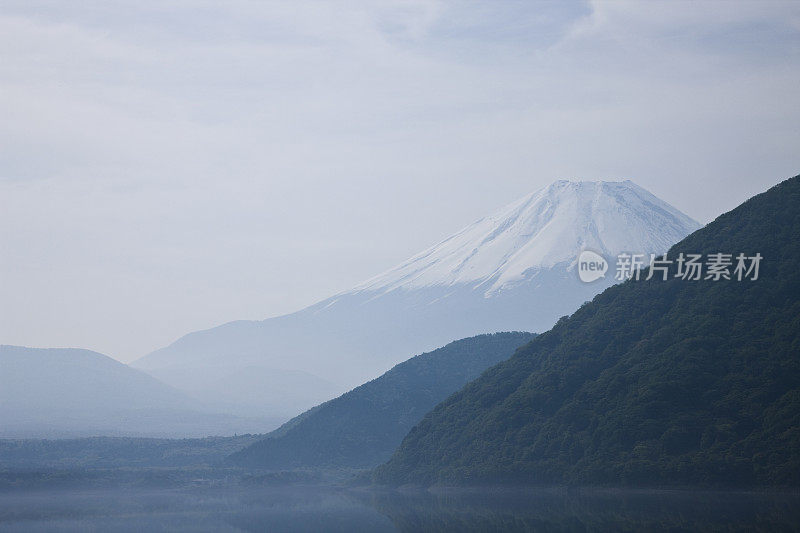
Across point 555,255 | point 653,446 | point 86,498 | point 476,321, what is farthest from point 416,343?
point 653,446

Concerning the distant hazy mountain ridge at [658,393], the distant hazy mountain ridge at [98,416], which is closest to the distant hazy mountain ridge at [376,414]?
the distant hazy mountain ridge at [658,393]

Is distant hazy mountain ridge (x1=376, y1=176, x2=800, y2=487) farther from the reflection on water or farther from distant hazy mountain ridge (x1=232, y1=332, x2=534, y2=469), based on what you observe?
distant hazy mountain ridge (x1=232, y1=332, x2=534, y2=469)

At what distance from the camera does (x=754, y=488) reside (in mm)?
44094

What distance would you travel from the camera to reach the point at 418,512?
45250 millimetres

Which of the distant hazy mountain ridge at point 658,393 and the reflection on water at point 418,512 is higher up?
the distant hazy mountain ridge at point 658,393

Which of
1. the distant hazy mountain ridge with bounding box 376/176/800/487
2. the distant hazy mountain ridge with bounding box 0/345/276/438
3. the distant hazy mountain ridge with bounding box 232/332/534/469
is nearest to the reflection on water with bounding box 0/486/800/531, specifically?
the distant hazy mountain ridge with bounding box 376/176/800/487

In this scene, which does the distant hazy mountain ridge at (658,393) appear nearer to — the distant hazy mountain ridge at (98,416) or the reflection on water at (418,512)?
the reflection on water at (418,512)

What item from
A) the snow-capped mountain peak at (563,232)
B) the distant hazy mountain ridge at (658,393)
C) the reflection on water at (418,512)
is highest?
the snow-capped mountain peak at (563,232)

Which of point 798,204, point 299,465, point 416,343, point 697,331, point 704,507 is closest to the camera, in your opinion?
point 704,507

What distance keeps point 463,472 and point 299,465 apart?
2407 centimetres

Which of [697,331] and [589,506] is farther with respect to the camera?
[697,331]

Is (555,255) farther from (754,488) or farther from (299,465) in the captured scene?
(754,488)

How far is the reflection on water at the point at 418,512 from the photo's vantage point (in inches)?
1398

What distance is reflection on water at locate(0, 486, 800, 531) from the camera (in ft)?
116
